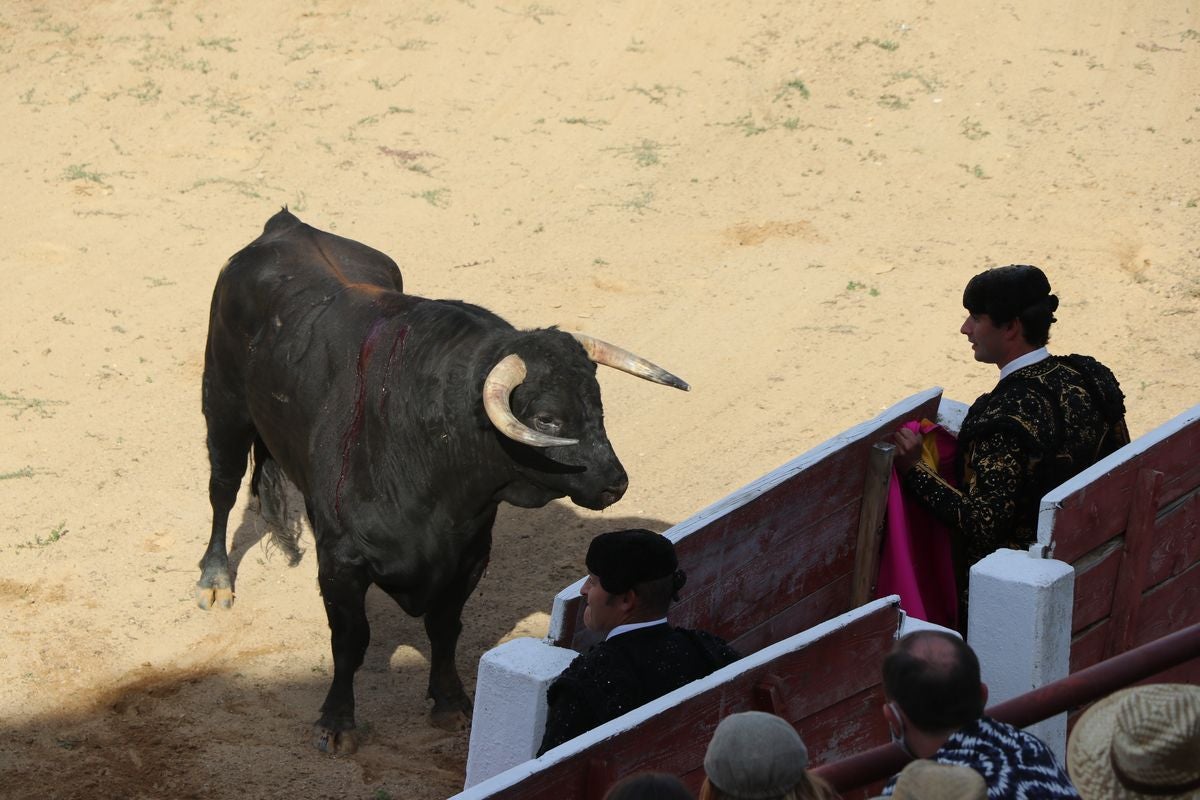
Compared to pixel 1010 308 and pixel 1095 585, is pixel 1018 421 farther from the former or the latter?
pixel 1095 585

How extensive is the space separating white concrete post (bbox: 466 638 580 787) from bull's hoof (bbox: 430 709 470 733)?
2364 millimetres

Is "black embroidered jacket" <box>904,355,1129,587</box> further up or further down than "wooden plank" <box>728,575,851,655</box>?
further up

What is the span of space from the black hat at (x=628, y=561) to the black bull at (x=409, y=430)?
1561 mm

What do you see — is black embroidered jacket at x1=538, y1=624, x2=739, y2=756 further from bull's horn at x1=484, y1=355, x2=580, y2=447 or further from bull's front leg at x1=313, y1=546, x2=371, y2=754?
bull's front leg at x1=313, y1=546, x2=371, y2=754

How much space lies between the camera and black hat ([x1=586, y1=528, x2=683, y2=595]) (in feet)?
11.5

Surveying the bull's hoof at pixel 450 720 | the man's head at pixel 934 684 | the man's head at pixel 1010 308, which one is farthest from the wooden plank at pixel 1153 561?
the bull's hoof at pixel 450 720

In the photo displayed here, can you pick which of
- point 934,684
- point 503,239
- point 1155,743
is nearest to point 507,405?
point 934,684

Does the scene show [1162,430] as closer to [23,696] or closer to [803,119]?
[23,696]

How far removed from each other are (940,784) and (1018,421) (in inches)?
82.8

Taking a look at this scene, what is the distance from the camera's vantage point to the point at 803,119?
1261cm

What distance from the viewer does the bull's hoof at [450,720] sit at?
237 inches

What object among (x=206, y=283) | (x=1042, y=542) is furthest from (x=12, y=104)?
(x=1042, y=542)

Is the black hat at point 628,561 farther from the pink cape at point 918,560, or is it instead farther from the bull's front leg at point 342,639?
the bull's front leg at point 342,639

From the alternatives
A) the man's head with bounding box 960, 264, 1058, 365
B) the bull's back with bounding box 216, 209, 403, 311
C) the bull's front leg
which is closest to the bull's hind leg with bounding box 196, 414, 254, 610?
the bull's back with bounding box 216, 209, 403, 311
